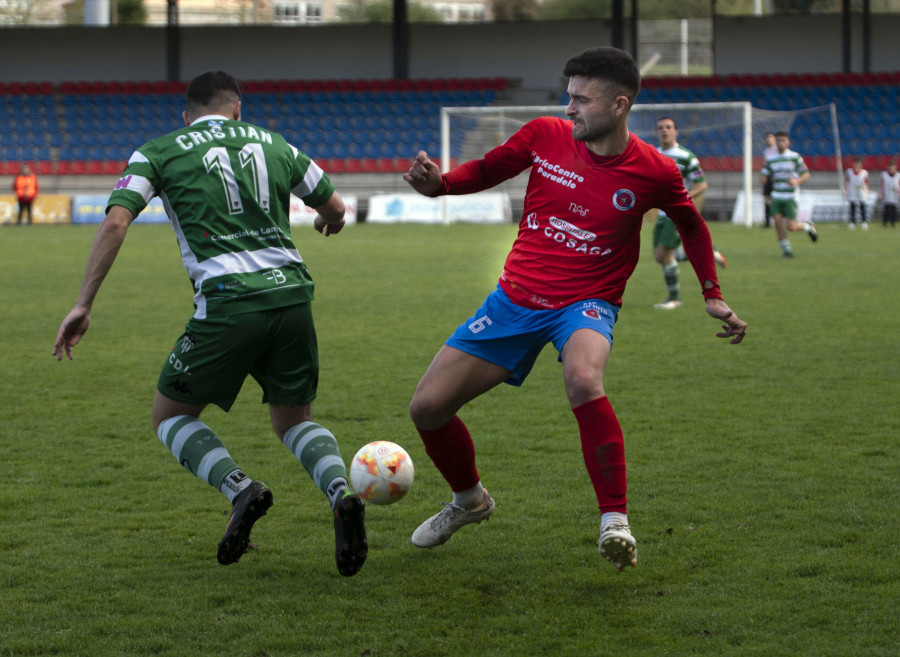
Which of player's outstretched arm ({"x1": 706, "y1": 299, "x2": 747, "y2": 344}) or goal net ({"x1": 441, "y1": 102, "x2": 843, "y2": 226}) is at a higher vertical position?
goal net ({"x1": 441, "y1": 102, "x2": 843, "y2": 226})

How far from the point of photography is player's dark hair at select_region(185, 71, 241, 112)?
3820 mm

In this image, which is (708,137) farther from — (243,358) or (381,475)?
(243,358)

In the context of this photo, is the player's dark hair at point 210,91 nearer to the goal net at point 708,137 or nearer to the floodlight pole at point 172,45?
the goal net at point 708,137

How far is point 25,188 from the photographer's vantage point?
92.5ft

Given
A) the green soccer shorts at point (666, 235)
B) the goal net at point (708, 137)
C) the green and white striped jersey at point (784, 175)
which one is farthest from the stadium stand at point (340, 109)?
the green soccer shorts at point (666, 235)

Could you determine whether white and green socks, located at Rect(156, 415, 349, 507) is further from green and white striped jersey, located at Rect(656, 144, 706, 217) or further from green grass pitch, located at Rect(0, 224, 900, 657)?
green and white striped jersey, located at Rect(656, 144, 706, 217)

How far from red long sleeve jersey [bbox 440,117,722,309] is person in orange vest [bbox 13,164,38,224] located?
2687 centimetres

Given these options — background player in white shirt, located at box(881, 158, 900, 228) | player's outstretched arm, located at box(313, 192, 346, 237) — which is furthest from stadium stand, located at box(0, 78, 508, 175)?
player's outstretched arm, located at box(313, 192, 346, 237)

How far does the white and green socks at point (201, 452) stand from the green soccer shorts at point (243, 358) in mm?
110

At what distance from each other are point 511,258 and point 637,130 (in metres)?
21.6

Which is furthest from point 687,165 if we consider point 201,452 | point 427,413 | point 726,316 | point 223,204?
point 201,452

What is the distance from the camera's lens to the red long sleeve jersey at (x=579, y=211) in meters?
3.87

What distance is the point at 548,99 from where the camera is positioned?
3138 cm

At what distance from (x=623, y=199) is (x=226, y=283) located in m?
1.47
